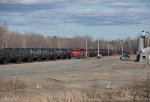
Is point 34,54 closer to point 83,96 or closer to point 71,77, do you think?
point 71,77

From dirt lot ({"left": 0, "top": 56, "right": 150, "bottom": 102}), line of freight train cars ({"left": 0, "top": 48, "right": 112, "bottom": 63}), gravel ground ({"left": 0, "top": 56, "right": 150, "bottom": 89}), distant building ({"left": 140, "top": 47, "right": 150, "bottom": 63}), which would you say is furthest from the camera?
distant building ({"left": 140, "top": 47, "right": 150, "bottom": 63})

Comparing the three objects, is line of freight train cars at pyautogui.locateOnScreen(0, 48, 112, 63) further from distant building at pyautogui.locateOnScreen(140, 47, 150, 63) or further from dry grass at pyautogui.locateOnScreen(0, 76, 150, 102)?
dry grass at pyautogui.locateOnScreen(0, 76, 150, 102)

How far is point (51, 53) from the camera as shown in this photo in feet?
284

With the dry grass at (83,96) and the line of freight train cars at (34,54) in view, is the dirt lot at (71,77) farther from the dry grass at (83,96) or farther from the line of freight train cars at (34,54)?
the line of freight train cars at (34,54)

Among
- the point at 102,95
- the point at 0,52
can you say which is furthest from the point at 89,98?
the point at 0,52

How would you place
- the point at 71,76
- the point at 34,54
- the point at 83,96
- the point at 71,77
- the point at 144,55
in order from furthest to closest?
the point at 144,55 → the point at 34,54 → the point at 71,76 → the point at 71,77 → the point at 83,96

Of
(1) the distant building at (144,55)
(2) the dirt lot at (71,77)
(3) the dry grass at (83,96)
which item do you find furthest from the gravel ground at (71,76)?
(1) the distant building at (144,55)

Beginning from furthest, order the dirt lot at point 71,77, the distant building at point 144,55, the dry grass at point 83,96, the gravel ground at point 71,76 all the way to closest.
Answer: the distant building at point 144,55
the gravel ground at point 71,76
the dirt lot at point 71,77
the dry grass at point 83,96

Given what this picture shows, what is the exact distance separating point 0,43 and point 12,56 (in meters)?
67.9

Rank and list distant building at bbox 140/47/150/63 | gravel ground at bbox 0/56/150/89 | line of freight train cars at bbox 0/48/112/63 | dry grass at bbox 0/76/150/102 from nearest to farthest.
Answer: dry grass at bbox 0/76/150/102 → gravel ground at bbox 0/56/150/89 → line of freight train cars at bbox 0/48/112/63 → distant building at bbox 140/47/150/63

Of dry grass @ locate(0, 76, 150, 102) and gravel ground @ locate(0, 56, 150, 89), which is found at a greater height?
dry grass @ locate(0, 76, 150, 102)

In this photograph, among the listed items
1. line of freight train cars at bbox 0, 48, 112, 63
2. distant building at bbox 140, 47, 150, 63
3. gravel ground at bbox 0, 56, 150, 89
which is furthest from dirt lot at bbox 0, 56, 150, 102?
distant building at bbox 140, 47, 150, 63

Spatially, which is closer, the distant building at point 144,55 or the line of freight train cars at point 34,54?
the line of freight train cars at point 34,54

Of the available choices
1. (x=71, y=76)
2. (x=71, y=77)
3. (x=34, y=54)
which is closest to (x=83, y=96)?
(x=71, y=77)
